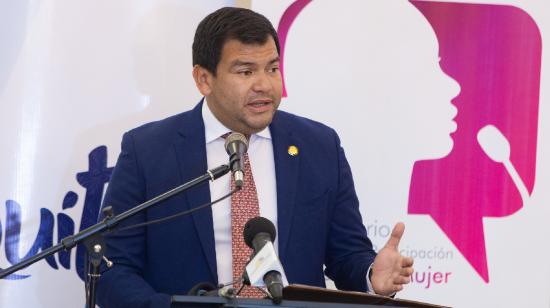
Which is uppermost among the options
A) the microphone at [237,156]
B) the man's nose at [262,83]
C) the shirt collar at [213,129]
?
the man's nose at [262,83]

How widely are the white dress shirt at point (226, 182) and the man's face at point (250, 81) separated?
0.19 m

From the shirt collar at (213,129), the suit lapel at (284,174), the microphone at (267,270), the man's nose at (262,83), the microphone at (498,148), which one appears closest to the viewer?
the microphone at (267,270)

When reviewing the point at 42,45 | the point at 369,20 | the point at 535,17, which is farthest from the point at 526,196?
the point at 42,45

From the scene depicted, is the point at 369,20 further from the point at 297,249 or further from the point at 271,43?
the point at 297,249

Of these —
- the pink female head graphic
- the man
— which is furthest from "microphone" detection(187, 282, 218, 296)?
the pink female head graphic

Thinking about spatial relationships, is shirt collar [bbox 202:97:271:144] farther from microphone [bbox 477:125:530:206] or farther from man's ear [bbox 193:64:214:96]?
microphone [bbox 477:125:530:206]

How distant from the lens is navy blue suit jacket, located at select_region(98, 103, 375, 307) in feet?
11.2

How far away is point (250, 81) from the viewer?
11.0 ft

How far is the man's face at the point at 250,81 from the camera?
3350 mm

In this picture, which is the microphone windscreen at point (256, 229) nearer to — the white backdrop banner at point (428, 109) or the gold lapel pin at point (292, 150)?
the gold lapel pin at point (292, 150)

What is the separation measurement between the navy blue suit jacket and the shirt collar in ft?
0.10

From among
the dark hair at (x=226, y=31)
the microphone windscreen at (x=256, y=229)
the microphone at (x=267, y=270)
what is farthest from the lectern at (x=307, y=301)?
the dark hair at (x=226, y=31)

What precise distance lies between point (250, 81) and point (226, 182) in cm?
42

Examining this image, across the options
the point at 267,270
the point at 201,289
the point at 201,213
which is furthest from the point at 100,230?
the point at 201,213
